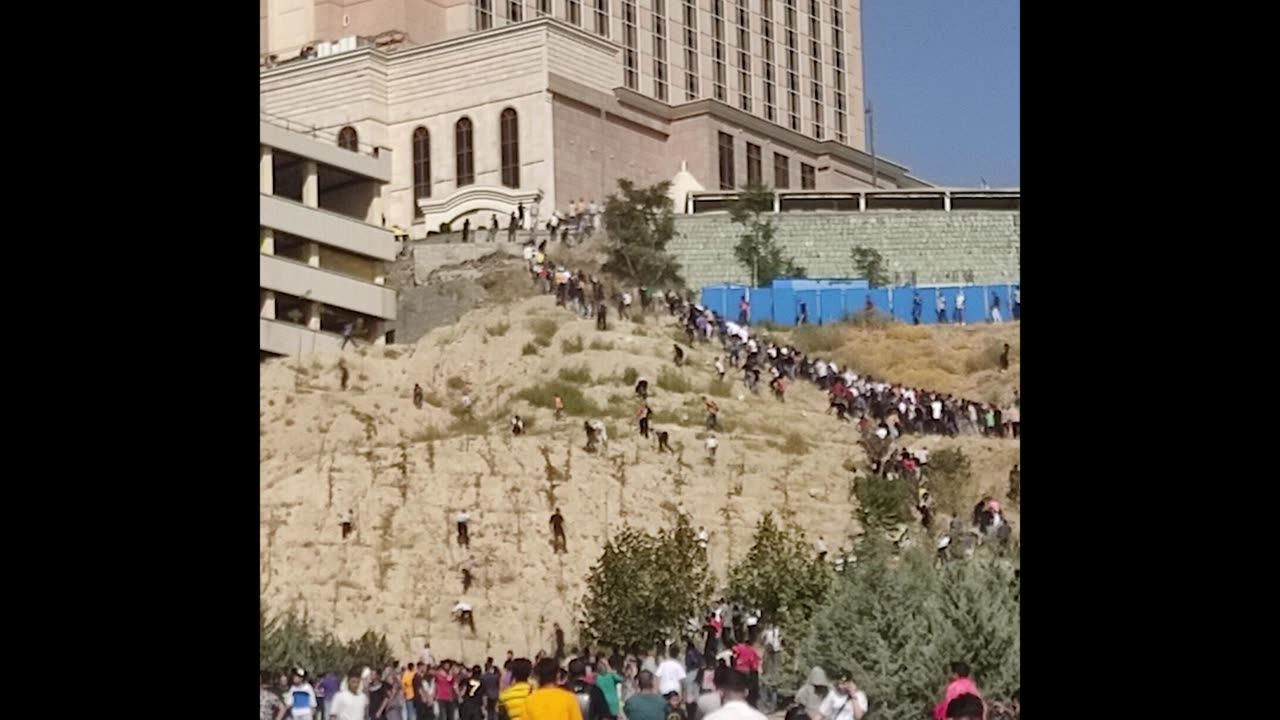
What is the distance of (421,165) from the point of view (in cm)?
1973

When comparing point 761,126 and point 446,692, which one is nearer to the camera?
point 446,692

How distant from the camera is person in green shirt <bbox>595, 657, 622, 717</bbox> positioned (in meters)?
15.2

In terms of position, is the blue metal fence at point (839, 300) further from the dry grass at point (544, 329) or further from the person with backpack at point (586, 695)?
the person with backpack at point (586, 695)

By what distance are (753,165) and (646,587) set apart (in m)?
5.14

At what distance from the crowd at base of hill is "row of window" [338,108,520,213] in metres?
4.54

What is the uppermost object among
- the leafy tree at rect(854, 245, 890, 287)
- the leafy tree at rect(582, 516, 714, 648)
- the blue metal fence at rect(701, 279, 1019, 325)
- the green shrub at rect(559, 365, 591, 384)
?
the leafy tree at rect(854, 245, 890, 287)

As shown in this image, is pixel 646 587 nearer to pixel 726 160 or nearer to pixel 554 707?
pixel 726 160

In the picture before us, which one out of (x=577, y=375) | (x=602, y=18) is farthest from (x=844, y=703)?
(x=602, y=18)

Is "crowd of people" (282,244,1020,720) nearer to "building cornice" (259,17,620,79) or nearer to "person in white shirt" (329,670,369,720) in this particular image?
"person in white shirt" (329,670,369,720)

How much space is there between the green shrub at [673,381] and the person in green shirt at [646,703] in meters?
3.50

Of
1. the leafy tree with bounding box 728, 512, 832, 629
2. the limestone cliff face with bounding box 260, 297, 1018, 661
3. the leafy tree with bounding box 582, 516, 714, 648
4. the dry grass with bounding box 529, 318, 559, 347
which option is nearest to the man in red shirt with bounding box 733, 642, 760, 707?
the leafy tree with bounding box 728, 512, 832, 629

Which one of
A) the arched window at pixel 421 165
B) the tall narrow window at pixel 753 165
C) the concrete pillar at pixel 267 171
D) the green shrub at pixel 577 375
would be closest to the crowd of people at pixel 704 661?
the green shrub at pixel 577 375
